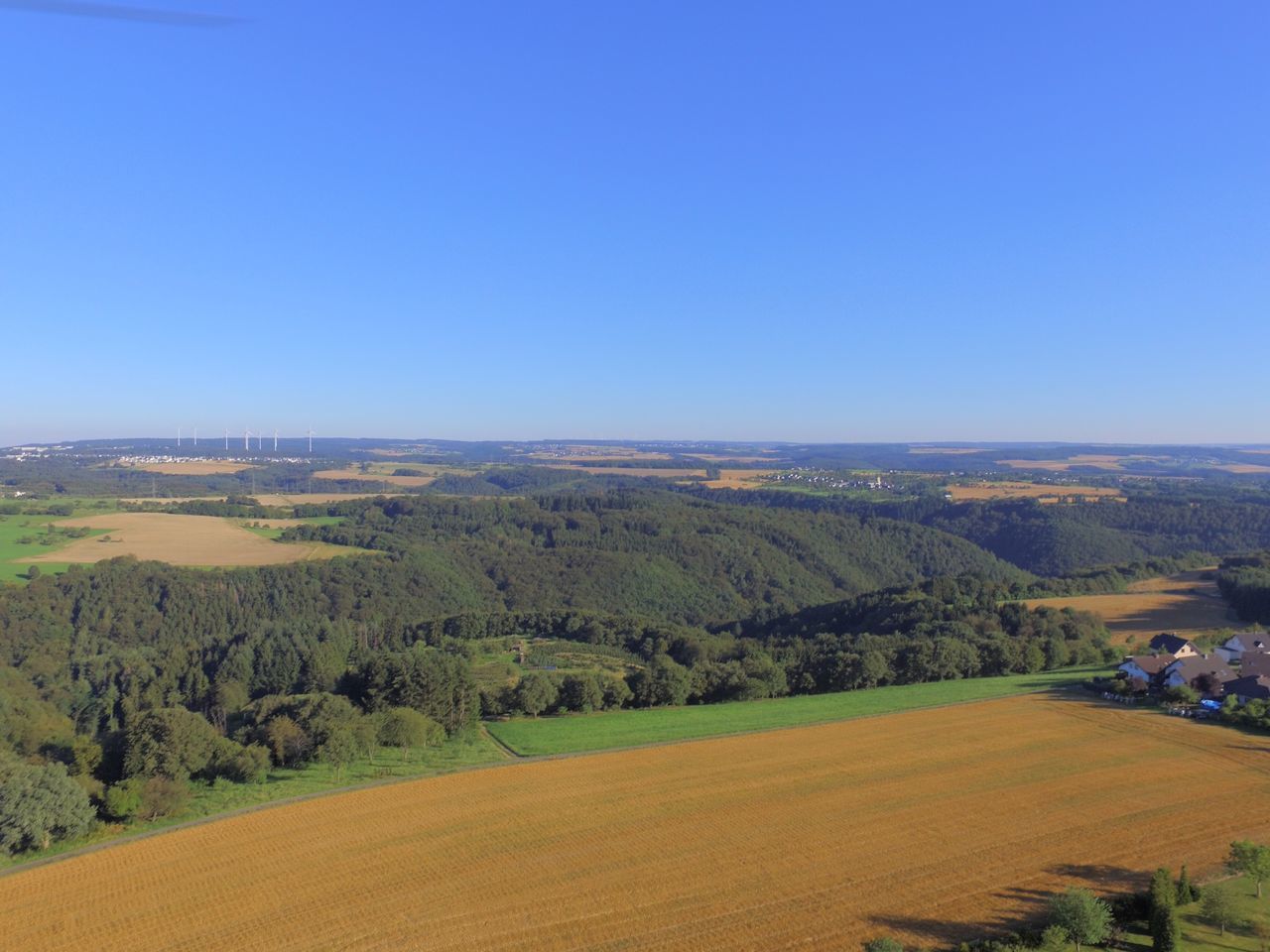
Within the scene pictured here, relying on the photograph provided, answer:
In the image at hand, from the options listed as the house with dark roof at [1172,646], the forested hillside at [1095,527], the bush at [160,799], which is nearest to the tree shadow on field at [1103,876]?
the bush at [160,799]

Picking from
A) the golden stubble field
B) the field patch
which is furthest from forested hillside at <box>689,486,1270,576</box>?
the golden stubble field

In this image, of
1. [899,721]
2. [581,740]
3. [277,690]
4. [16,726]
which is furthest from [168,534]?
[899,721]

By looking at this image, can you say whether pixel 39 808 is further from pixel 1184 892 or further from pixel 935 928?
pixel 1184 892

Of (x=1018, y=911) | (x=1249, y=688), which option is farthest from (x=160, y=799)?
(x=1249, y=688)

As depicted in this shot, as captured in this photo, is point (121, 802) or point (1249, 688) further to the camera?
point (1249, 688)

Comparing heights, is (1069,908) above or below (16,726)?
above

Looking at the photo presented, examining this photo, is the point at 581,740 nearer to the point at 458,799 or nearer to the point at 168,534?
the point at 458,799
